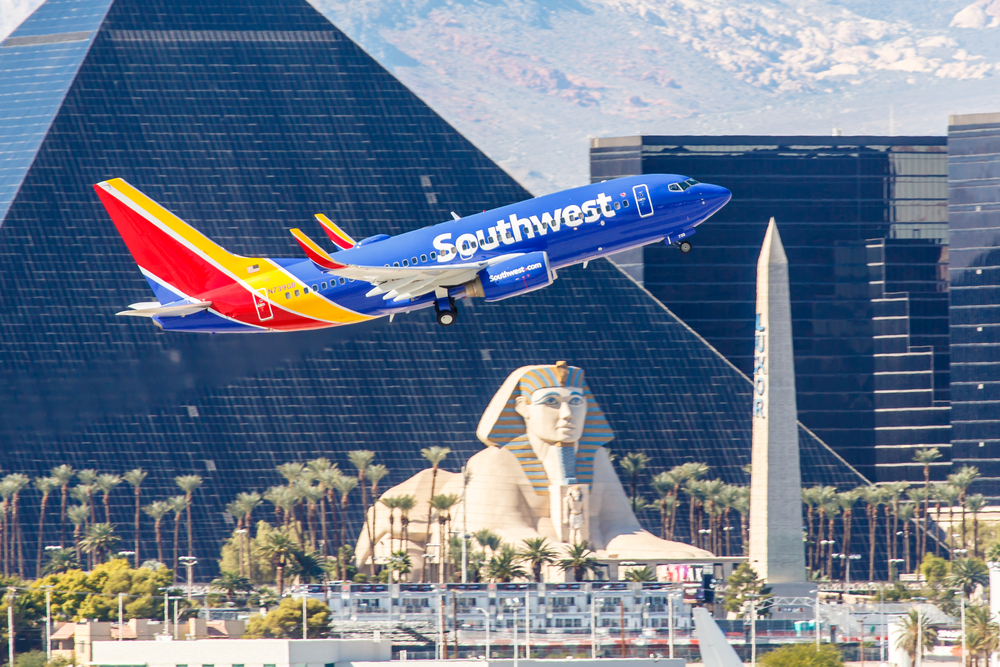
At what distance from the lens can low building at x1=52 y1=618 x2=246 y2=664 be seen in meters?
146

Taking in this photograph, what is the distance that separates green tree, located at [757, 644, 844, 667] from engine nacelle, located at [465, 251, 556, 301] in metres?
64.8

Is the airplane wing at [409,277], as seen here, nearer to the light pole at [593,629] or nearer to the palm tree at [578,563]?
the light pole at [593,629]

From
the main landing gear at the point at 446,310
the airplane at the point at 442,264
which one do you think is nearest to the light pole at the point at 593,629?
the airplane at the point at 442,264

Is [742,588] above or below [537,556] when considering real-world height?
below

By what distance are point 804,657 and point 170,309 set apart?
75.5 meters

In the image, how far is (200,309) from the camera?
279 feet

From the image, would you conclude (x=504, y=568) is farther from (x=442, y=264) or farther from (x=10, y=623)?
(x=442, y=264)

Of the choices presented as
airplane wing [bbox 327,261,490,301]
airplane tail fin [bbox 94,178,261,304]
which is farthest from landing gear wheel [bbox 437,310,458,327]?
airplane tail fin [bbox 94,178,261,304]

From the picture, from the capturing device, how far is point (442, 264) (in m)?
83.4

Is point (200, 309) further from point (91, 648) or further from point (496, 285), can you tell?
point (91, 648)

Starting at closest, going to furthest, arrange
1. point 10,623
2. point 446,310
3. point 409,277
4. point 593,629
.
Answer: point 409,277 < point 446,310 < point 10,623 < point 593,629

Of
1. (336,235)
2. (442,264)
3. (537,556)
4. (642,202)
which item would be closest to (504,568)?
(537,556)

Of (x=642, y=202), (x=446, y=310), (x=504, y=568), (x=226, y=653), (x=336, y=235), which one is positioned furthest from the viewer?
(x=504, y=568)

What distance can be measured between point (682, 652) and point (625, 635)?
6.32 meters
